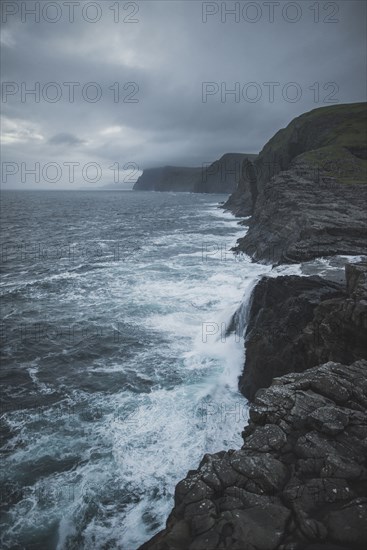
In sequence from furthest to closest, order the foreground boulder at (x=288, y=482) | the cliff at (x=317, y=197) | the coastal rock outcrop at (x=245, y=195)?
the coastal rock outcrop at (x=245, y=195), the cliff at (x=317, y=197), the foreground boulder at (x=288, y=482)

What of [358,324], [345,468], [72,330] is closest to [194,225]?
[72,330]

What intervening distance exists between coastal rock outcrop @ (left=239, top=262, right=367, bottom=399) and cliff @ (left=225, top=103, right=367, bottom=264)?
746cm

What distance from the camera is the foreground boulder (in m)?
7.18

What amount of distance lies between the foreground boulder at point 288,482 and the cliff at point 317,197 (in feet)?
63.2

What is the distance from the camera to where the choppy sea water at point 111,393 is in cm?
1337

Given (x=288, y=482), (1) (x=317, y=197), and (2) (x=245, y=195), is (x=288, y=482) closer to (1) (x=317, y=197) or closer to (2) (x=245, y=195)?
(1) (x=317, y=197)

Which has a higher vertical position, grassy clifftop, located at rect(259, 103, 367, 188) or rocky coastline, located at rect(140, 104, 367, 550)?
grassy clifftop, located at rect(259, 103, 367, 188)

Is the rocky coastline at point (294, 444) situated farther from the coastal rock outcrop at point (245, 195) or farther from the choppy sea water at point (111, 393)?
the coastal rock outcrop at point (245, 195)

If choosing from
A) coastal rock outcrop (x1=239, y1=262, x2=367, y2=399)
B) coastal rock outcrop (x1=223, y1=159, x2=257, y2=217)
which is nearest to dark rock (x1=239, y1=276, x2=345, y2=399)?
coastal rock outcrop (x1=239, y1=262, x2=367, y2=399)

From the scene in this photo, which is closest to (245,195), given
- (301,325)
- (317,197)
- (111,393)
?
(317,197)

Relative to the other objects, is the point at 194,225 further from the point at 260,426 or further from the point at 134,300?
the point at 260,426

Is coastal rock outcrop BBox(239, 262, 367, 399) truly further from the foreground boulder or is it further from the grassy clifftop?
the grassy clifftop

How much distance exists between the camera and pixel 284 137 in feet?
346

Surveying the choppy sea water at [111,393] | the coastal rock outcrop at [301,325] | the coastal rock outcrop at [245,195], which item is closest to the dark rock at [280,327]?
the coastal rock outcrop at [301,325]
